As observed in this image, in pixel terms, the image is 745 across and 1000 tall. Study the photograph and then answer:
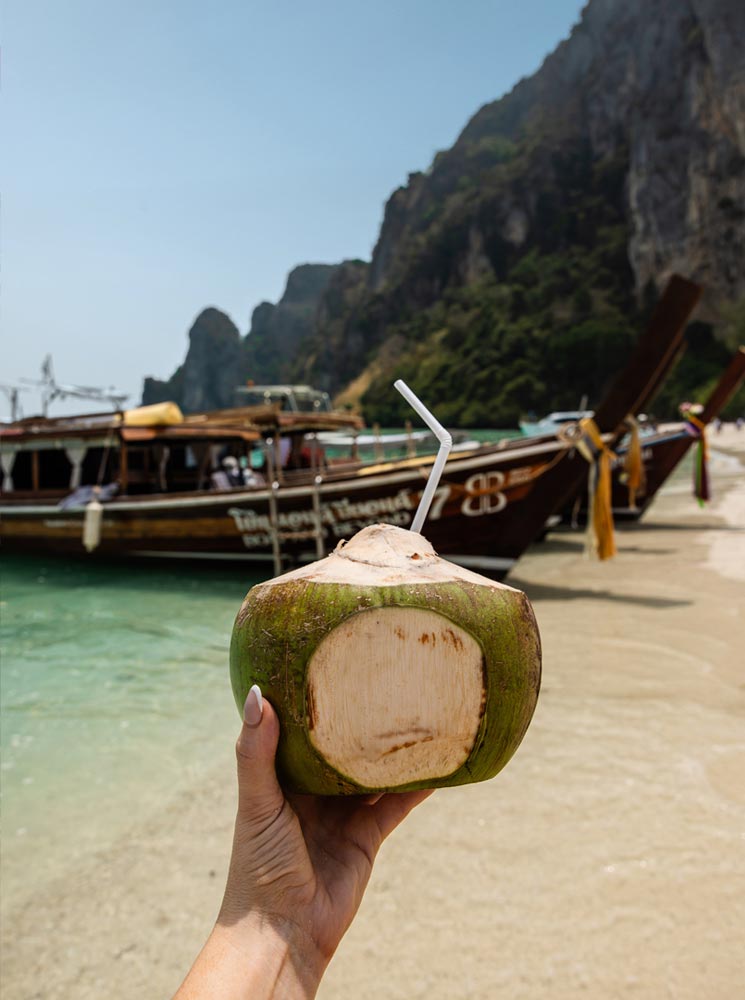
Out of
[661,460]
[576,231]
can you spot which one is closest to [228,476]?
[661,460]

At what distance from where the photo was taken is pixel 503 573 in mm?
7750

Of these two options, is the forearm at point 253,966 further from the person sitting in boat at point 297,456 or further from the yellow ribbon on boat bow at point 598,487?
the person sitting in boat at point 297,456

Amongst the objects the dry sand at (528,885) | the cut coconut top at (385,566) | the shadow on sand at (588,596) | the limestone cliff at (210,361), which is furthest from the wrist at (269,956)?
the limestone cliff at (210,361)

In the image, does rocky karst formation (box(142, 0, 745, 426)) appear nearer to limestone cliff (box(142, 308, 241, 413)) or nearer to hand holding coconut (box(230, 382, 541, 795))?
limestone cliff (box(142, 308, 241, 413))

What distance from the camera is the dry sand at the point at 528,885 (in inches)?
87.3

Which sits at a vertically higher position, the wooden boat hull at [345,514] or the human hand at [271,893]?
the human hand at [271,893]

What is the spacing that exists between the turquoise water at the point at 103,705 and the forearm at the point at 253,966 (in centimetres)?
248

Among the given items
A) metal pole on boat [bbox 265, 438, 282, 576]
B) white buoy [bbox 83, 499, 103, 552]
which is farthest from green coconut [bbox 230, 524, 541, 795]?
white buoy [bbox 83, 499, 103, 552]

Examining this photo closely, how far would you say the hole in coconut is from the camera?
1115 millimetres

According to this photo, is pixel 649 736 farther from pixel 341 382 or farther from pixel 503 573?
pixel 341 382

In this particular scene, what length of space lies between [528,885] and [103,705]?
11.8ft

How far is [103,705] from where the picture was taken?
5070mm

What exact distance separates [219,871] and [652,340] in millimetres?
5360

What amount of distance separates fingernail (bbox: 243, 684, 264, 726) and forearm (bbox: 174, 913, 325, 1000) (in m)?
0.31
